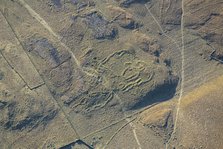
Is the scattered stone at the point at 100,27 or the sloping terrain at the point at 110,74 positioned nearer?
the sloping terrain at the point at 110,74

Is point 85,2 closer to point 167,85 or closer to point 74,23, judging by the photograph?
point 74,23

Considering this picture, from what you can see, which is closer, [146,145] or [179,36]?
[146,145]

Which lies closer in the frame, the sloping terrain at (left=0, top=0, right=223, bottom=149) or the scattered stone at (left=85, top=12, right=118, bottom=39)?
the sloping terrain at (left=0, top=0, right=223, bottom=149)

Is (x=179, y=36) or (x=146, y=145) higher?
(x=179, y=36)

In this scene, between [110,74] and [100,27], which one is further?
[100,27]

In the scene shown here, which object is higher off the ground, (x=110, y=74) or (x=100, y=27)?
(x=100, y=27)

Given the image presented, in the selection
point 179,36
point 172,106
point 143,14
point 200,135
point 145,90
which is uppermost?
point 143,14

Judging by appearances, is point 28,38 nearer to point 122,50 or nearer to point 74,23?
point 74,23

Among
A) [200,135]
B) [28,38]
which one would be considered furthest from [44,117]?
[200,135]
